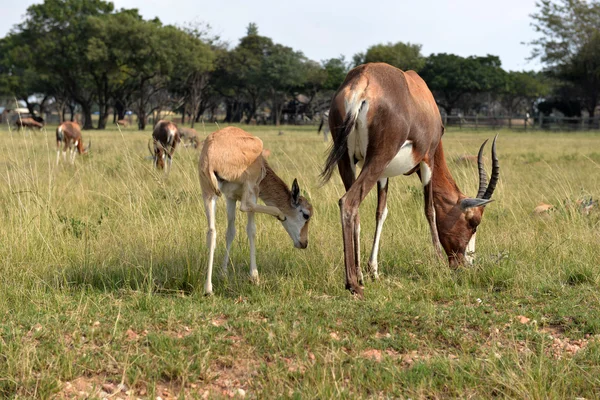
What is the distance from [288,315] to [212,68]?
143 feet

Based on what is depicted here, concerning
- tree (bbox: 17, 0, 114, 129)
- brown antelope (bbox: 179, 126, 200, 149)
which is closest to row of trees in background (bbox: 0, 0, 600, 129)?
tree (bbox: 17, 0, 114, 129)

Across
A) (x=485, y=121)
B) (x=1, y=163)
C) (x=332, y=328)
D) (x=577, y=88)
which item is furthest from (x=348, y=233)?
(x=577, y=88)

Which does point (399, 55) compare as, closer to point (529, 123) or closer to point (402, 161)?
point (529, 123)

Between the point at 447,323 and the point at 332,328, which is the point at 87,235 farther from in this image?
the point at 447,323

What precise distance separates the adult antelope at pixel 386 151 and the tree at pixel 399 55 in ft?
150

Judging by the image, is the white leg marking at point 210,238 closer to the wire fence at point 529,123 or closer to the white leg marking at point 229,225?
the white leg marking at point 229,225

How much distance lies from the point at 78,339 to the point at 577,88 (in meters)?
51.3

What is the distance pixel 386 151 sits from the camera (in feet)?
15.6

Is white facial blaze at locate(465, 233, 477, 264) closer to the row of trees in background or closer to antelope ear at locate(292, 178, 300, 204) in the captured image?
antelope ear at locate(292, 178, 300, 204)

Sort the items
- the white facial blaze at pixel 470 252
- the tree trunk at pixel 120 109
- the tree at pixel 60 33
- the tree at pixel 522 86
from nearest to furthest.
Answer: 1. the white facial blaze at pixel 470 252
2. the tree at pixel 60 33
3. the tree trunk at pixel 120 109
4. the tree at pixel 522 86

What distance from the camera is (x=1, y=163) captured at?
535 inches

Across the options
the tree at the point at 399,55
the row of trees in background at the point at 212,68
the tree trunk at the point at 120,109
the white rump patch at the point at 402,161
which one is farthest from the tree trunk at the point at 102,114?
the white rump patch at the point at 402,161

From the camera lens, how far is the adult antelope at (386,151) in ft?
15.3

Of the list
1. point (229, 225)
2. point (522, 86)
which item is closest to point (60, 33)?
point (229, 225)
